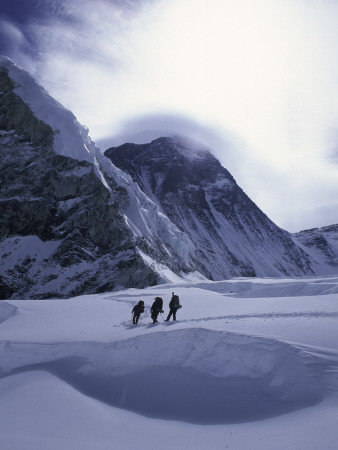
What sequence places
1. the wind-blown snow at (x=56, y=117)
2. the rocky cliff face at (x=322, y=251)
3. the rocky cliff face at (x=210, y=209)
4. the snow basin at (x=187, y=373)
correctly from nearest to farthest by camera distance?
1. the snow basin at (x=187, y=373)
2. the wind-blown snow at (x=56, y=117)
3. the rocky cliff face at (x=210, y=209)
4. the rocky cliff face at (x=322, y=251)

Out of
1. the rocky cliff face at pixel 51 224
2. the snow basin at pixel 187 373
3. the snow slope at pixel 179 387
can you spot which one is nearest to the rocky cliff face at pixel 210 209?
the rocky cliff face at pixel 51 224

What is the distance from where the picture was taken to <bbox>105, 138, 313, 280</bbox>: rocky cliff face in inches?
4252

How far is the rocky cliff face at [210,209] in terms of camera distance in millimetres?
108000

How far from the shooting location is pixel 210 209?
128 metres

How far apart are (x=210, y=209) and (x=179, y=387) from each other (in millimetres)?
121114

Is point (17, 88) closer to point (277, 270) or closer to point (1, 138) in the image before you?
point (1, 138)

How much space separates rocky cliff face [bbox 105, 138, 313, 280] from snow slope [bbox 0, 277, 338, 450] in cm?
8048

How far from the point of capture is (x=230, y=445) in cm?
518

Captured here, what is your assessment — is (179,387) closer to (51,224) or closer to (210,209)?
(51,224)

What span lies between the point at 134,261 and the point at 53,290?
11.7 m

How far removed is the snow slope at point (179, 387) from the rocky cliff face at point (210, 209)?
80.5m

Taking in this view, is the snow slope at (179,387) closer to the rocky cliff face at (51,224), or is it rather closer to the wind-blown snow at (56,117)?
the rocky cliff face at (51,224)

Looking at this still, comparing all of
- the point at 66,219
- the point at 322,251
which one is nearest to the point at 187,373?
the point at 66,219

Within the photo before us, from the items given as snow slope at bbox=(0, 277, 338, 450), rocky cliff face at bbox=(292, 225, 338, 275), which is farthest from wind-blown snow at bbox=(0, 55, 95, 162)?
rocky cliff face at bbox=(292, 225, 338, 275)
